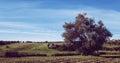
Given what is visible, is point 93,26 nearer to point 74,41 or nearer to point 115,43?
point 74,41

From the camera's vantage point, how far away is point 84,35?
8931 centimetres

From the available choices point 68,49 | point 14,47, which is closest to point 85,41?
point 68,49

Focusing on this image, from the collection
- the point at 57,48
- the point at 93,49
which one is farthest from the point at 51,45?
the point at 93,49

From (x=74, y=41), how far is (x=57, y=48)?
986 cm

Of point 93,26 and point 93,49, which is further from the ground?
point 93,26

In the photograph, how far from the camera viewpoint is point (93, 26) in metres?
89.8

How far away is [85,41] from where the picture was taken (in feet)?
289

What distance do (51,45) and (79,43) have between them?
14.4m

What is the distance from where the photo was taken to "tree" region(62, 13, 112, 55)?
288ft

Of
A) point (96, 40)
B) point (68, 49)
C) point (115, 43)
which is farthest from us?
point (115, 43)

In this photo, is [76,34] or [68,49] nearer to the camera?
[76,34]

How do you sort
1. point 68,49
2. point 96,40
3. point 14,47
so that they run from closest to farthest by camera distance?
point 96,40, point 68,49, point 14,47

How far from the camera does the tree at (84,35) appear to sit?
87.7 m

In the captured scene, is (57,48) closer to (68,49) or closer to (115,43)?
(68,49)
